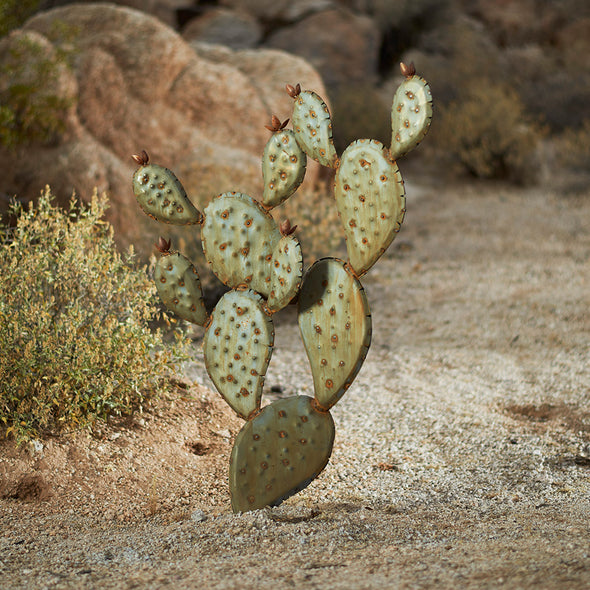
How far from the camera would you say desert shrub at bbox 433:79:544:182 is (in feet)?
36.4

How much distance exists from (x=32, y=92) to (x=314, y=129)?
5350 millimetres

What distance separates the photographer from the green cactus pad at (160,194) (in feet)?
10.4

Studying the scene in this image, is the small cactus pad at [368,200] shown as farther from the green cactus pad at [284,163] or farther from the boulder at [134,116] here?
the boulder at [134,116]

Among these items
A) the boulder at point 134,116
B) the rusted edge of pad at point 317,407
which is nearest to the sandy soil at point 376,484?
the rusted edge of pad at point 317,407

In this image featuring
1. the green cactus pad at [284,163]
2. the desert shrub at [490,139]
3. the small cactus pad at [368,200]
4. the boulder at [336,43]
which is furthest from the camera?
the boulder at [336,43]

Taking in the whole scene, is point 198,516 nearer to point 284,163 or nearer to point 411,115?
point 284,163

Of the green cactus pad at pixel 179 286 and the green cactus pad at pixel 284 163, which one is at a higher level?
the green cactus pad at pixel 284 163

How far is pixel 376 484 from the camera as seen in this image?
11.8 feet

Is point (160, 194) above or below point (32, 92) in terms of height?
above

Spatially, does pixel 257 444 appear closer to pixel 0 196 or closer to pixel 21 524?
pixel 21 524

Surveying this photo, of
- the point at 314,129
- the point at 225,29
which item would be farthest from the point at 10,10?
the point at 225,29

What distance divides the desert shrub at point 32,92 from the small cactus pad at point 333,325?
208 inches

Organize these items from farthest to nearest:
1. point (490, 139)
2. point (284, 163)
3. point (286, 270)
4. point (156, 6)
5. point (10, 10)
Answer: point (156, 6)
point (490, 139)
point (10, 10)
point (284, 163)
point (286, 270)

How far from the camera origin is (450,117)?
1193cm
